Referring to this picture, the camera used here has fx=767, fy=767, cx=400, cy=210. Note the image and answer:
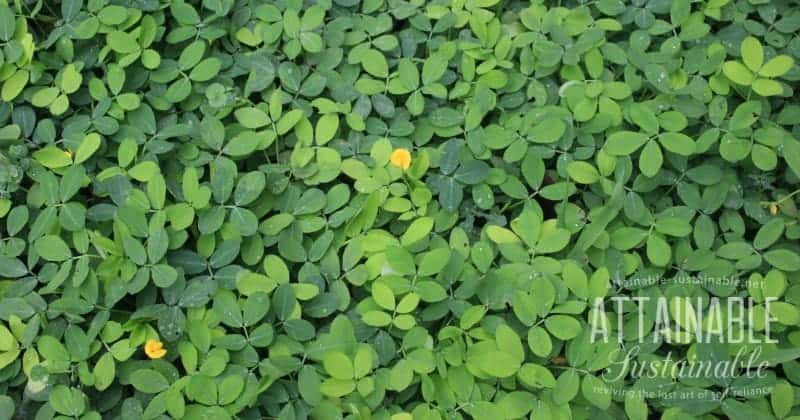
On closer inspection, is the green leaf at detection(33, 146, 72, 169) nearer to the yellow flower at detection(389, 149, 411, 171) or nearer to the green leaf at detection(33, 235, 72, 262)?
the green leaf at detection(33, 235, 72, 262)

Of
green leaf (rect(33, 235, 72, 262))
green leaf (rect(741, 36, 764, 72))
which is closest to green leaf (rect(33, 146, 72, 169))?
green leaf (rect(33, 235, 72, 262))

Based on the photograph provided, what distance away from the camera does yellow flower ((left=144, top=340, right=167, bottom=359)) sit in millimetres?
1907

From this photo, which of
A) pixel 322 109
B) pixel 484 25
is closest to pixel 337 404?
pixel 322 109

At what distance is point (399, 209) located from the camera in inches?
84.4

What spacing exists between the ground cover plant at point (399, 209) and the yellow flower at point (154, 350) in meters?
0.04

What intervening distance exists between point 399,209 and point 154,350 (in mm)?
742

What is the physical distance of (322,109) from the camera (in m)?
2.31

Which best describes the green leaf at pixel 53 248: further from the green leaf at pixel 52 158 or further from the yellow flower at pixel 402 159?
the yellow flower at pixel 402 159

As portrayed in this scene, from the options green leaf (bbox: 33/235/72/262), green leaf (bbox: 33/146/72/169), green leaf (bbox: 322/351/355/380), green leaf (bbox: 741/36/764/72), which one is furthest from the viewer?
green leaf (bbox: 741/36/764/72)

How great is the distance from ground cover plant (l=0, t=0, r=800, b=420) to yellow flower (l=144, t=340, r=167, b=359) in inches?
1.4

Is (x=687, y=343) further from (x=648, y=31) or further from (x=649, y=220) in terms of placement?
(x=648, y=31)

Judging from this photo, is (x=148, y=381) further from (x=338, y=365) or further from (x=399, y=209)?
(x=399, y=209)

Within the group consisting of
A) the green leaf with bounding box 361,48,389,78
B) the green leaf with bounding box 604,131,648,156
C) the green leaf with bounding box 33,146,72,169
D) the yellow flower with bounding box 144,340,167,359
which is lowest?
the yellow flower with bounding box 144,340,167,359

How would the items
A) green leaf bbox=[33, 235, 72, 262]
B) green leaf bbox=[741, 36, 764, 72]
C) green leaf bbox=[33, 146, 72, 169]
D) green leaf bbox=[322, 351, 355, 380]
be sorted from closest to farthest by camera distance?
green leaf bbox=[322, 351, 355, 380] → green leaf bbox=[33, 235, 72, 262] → green leaf bbox=[33, 146, 72, 169] → green leaf bbox=[741, 36, 764, 72]
